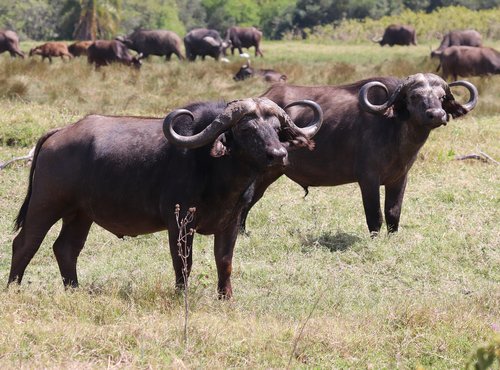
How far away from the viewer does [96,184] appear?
656 centimetres

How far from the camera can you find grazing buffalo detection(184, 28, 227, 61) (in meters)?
34.9

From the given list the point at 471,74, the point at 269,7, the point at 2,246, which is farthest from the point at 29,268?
the point at 269,7

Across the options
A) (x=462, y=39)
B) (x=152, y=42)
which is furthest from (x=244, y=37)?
(x=462, y=39)

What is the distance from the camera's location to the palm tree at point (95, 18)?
51.2 m

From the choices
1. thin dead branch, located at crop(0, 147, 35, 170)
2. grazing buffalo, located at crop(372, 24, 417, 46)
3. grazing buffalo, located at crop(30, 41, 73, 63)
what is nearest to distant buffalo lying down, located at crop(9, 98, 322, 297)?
thin dead branch, located at crop(0, 147, 35, 170)

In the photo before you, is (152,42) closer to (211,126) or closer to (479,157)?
(479,157)

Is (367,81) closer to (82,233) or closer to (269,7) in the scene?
(82,233)

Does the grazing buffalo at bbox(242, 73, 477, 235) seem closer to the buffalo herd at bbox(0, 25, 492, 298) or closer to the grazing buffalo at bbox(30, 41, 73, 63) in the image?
the buffalo herd at bbox(0, 25, 492, 298)

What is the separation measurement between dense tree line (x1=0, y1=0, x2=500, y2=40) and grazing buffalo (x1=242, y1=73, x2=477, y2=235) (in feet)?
143

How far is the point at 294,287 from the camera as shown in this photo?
7.16 m

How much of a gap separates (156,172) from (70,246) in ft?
3.63

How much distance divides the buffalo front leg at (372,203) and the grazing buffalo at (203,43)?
26.7m

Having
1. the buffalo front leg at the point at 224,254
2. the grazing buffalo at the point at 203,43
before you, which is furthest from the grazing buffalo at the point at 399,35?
the buffalo front leg at the point at 224,254

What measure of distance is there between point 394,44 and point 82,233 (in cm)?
3703
